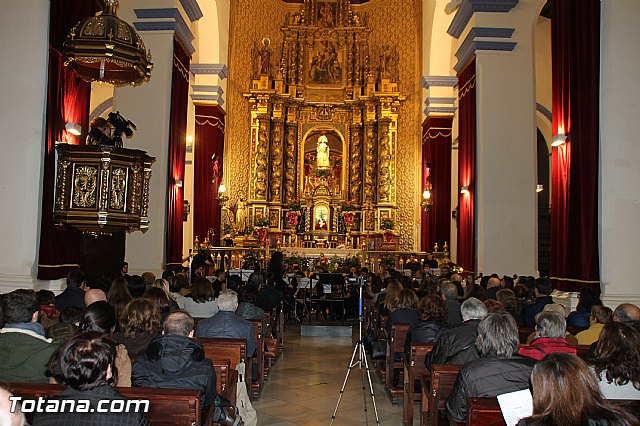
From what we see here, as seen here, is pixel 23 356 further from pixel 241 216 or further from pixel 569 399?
pixel 241 216

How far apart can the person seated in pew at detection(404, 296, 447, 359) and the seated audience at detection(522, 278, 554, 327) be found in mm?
1677

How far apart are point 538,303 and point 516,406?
14.9 feet

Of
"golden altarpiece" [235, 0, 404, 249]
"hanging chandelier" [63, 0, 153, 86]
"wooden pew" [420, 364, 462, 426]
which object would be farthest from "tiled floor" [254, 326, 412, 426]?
"golden altarpiece" [235, 0, 404, 249]

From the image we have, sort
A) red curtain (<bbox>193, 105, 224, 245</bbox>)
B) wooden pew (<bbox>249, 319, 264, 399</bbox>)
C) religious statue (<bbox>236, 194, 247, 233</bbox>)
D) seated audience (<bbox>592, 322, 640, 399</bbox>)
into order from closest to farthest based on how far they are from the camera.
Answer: seated audience (<bbox>592, 322, 640, 399</bbox>) → wooden pew (<bbox>249, 319, 264, 399</bbox>) → red curtain (<bbox>193, 105, 224, 245</bbox>) → religious statue (<bbox>236, 194, 247, 233</bbox>)

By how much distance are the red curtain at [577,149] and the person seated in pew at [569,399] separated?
6.68m

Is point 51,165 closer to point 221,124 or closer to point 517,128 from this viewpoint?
point 517,128

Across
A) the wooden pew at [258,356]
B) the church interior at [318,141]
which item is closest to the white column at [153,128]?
the church interior at [318,141]

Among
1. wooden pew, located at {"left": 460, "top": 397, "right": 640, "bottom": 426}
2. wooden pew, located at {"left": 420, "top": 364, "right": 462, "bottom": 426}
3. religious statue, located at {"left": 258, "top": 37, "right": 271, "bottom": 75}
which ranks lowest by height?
wooden pew, located at {"left": 420, "top": 364, "right": 462, "bottom": 426}

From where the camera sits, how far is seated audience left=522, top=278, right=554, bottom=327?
719 cm

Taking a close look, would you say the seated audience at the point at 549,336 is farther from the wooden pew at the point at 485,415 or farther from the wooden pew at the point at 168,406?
the wooden pew at the point at 168,406

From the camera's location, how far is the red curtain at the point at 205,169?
696 inches

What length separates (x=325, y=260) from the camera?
16.5m

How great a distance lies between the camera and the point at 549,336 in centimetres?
437

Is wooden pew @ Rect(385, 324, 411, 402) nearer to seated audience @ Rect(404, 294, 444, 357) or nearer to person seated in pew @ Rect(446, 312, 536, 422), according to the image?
seated audience @ Rect(404, 294, 444, 357)
